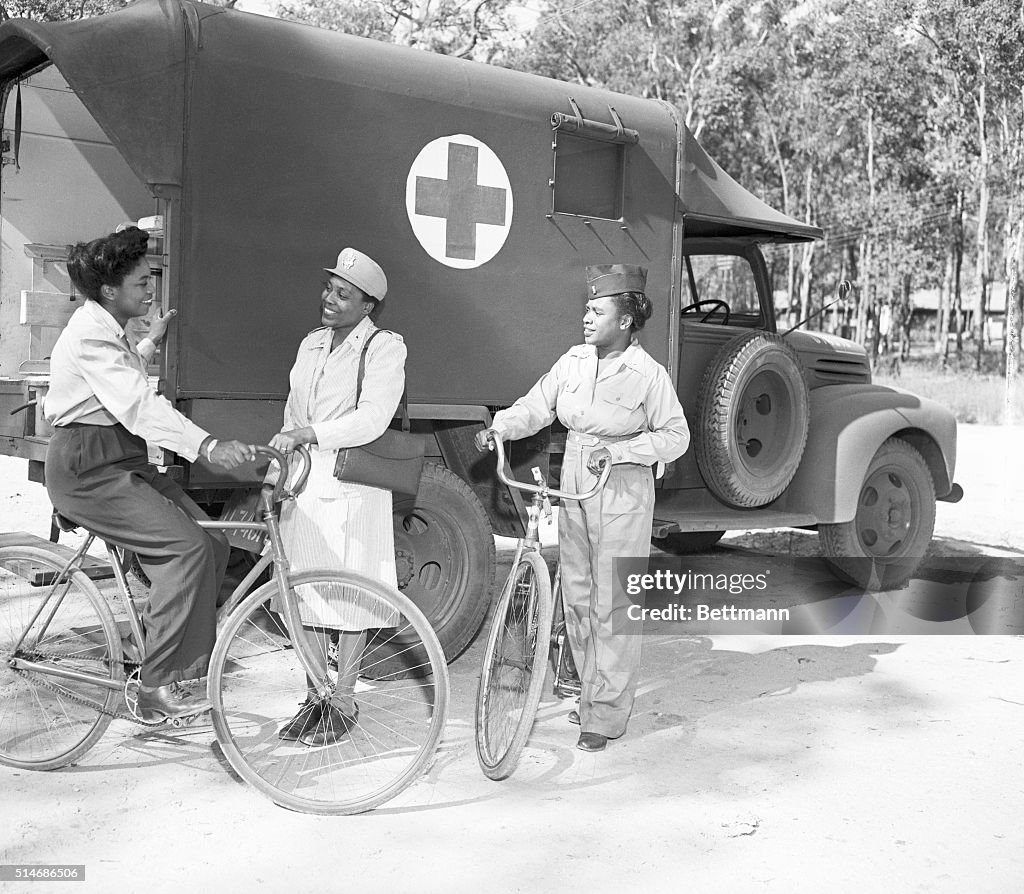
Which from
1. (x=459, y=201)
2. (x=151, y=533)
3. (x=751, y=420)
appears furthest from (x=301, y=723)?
(x=751, y=420)

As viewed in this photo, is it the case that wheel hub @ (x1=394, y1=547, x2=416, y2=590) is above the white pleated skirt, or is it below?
below

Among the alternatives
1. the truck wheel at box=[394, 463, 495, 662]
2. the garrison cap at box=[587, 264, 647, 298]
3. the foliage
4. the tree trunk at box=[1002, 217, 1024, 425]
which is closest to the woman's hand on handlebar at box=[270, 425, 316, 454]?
the garrison cap at box=[587, 264, 647, 298]

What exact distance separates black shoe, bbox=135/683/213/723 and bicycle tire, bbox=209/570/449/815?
0.40 ft

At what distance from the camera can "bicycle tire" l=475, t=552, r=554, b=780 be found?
388 cm

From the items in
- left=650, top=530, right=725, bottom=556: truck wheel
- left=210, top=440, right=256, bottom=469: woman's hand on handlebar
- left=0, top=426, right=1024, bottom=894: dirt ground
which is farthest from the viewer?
left=650, top=530, right=725, bottom=556: truck wheel

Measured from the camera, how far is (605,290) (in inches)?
170

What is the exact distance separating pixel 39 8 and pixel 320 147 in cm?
1225

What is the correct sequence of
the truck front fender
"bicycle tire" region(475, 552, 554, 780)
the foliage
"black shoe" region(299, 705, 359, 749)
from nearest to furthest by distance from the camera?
"bicycle tire" region(475, 552, 554, 780) < "black shoe" region(299, 705, 359, 749) < the truck front fender < the foliage

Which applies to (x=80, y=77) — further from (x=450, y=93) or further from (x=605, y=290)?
(x=605, y=290)

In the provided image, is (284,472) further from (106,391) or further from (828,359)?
(828,359)

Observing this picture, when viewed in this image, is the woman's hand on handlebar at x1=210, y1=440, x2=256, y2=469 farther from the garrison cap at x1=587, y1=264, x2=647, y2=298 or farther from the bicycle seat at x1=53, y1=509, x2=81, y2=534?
the garrison cap at x1=587, y1=264, x2=647, y2=298

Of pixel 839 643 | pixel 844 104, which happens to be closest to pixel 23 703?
pixel 839 643

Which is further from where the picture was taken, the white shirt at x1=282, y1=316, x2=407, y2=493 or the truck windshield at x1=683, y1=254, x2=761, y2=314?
the truck windshield at x1=683, y1=254, x2=761, y2=314

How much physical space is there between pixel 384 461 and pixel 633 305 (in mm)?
1113
